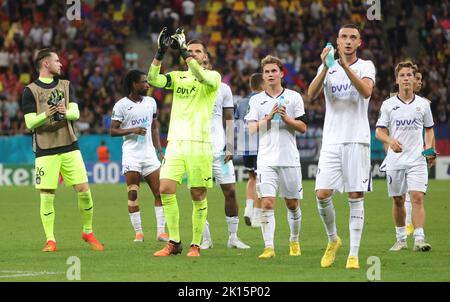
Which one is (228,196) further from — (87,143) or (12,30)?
(12,30)

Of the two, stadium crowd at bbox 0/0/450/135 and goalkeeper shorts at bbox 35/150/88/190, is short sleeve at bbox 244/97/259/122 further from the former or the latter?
stadium crowd at bbox 0/0/450/135

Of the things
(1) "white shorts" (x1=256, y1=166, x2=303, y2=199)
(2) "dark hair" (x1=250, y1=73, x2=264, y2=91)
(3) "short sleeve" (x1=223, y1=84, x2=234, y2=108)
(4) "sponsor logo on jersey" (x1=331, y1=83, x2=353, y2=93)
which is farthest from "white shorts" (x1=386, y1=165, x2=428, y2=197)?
(2) "dark hair" (x1=250, y1=73, x2=264, y2=91)

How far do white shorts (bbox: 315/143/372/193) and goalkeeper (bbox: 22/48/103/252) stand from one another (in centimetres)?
374

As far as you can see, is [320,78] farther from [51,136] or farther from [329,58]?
[51,136]

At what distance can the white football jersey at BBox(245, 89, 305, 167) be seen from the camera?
517 inches

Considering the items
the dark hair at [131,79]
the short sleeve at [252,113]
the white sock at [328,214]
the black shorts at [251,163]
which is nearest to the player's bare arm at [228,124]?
the short sleeve at [252,113]

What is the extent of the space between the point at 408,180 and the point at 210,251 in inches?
112

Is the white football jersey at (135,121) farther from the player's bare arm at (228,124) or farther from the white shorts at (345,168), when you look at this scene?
the white shorts at (345,168)

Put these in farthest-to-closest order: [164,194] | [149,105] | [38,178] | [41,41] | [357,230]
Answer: [41,41] < [149,105] < [38,178] < [164,194] < [357,230]

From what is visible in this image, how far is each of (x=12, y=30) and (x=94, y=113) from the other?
5.61 metres

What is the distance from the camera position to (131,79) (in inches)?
627
